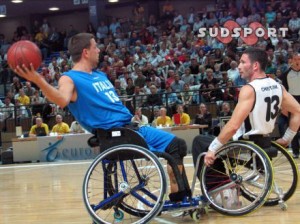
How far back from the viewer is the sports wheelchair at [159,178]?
404cm

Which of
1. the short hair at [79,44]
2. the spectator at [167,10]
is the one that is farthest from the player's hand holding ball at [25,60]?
the spectator at [167,10]

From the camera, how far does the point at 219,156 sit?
4414mm

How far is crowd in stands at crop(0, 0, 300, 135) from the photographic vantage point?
561 inches

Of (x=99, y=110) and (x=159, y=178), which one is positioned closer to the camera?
(x=159, y=178)

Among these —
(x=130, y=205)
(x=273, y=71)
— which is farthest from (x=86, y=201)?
(x=273, y=71)

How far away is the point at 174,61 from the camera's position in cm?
1697

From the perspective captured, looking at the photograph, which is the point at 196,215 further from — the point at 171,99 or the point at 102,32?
the point at 102,32

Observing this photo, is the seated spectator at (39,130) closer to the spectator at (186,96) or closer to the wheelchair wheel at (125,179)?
the spectator at (186,96)

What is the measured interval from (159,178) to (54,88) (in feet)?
2.85

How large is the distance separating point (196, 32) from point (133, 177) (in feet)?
49.1

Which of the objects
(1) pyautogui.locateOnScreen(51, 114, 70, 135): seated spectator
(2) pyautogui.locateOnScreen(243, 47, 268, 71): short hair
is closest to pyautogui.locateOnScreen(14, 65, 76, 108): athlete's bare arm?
(2) pyautogui.locateOnScreen(243, 47, 268, 71): short hair

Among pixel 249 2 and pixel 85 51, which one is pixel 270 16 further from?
pixel 85 51

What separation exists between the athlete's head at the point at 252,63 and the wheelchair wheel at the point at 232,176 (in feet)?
2.01

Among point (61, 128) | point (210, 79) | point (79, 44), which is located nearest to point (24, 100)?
point (61, 128)
